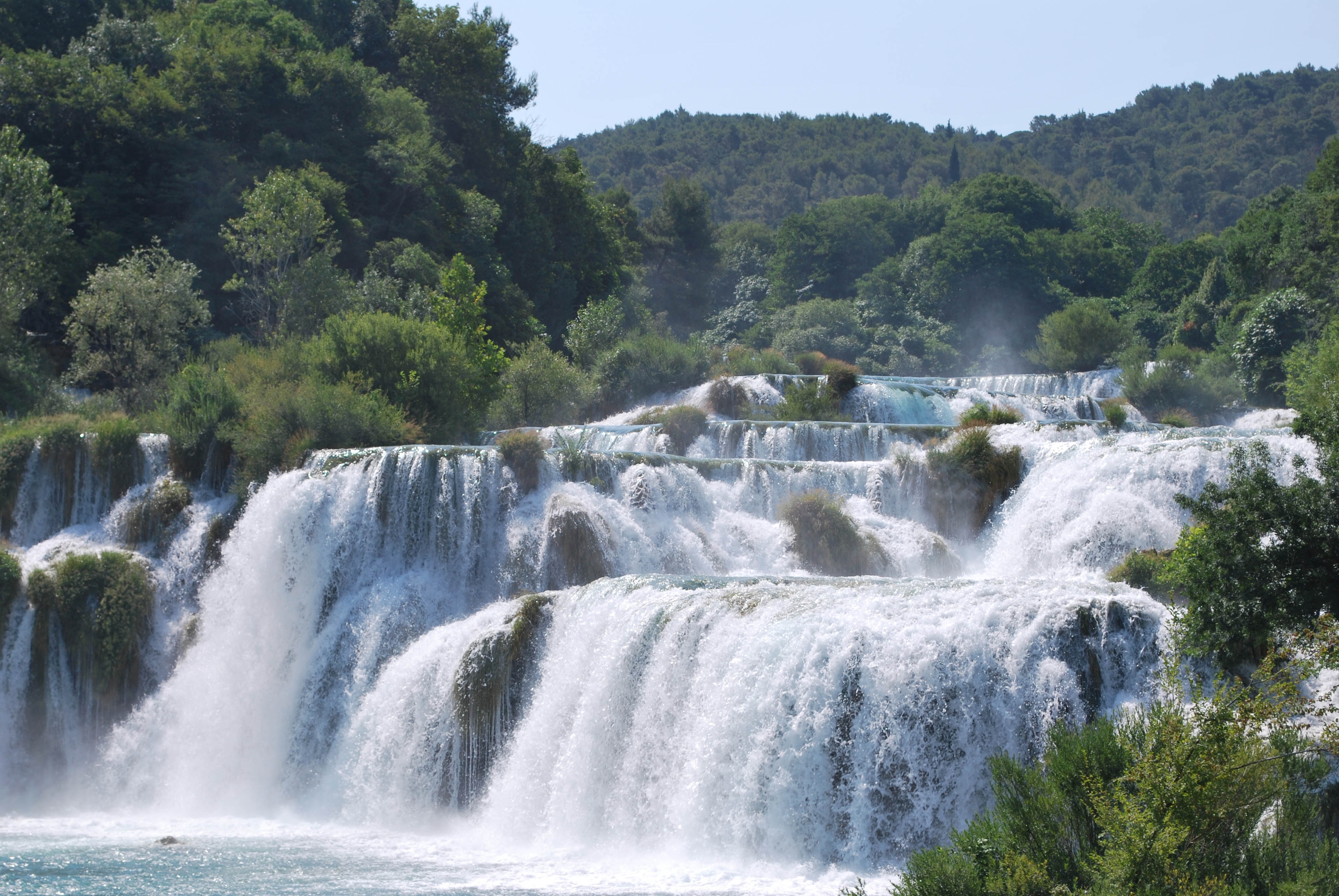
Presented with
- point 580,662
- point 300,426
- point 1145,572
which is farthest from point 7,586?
Answer: point 1145,572

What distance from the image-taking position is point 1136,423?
2884 centimetres

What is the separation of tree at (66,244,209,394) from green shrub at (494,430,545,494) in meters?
13.1

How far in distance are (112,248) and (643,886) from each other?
105 feet

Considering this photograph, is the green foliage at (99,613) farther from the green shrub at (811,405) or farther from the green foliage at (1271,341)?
the green foliage at (1271,341)

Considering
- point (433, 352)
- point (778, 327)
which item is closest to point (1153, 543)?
point (433, 352)

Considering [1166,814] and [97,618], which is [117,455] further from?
[1166,814]

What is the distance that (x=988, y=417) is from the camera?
30.9 m

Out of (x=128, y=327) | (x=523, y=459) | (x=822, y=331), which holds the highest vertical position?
(x=822, y=331)

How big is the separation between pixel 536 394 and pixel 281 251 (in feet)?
28.8

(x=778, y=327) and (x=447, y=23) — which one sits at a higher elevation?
(x=447, y=23)

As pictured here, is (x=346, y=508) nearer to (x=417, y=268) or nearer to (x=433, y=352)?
(x=433, y=352)

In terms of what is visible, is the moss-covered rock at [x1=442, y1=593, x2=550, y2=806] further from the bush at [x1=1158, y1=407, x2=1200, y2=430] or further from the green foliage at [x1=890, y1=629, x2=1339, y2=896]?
the bush at [x1=1158, y1=407, x2=1200, y2=430]

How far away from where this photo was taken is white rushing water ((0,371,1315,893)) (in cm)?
1423

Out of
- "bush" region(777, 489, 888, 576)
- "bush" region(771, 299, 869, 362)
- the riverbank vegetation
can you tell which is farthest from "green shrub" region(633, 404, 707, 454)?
"bush" region(771, 299, 869, 362)
